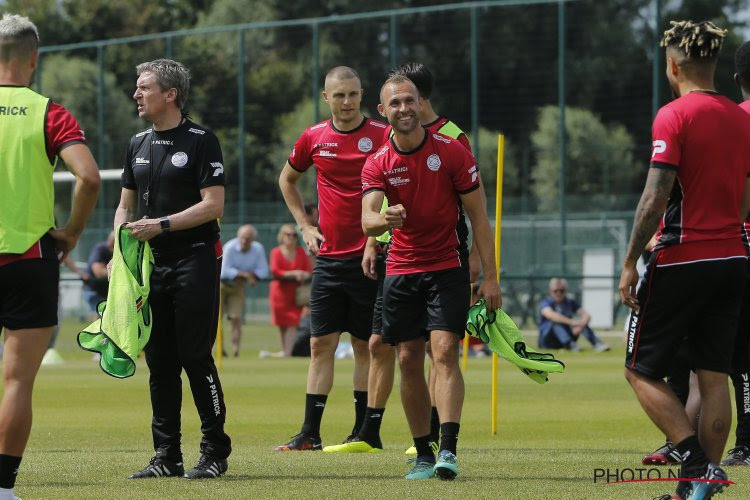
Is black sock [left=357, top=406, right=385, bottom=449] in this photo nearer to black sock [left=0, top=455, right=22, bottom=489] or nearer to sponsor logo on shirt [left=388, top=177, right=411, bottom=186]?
sponsor logo on shirt [left=388, top=177, right=411, bottom=186]

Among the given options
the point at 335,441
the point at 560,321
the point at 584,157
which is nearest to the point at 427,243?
the point at 335,441

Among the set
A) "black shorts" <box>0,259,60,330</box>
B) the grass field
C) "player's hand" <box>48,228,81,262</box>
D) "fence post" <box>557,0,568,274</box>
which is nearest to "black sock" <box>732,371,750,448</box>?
the grass field

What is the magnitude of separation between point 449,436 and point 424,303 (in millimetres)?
816

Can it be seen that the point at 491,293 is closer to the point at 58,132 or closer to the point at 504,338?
the point at 504,338

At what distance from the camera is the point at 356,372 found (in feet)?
35.5

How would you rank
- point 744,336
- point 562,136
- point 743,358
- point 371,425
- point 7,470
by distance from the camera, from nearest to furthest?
point 7,470
point 744,336
point 743,358
point 371,425
point 562,136

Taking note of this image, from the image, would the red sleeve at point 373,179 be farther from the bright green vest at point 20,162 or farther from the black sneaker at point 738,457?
the black sneaker at point 738,457

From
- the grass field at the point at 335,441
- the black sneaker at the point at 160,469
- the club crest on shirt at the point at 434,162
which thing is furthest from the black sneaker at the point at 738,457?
the black sneaker at the point at 160,469

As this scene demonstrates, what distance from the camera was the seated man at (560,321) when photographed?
2394cm

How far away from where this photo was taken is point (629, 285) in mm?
7039

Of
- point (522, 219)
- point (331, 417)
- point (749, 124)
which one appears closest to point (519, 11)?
point (522, 219)

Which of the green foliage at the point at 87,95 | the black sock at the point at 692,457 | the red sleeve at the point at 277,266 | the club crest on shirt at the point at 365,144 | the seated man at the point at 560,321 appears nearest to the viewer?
the black sock at the point at 692,457

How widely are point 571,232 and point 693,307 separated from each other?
3096 centimetres

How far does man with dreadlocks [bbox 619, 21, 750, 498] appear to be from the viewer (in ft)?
22.8
